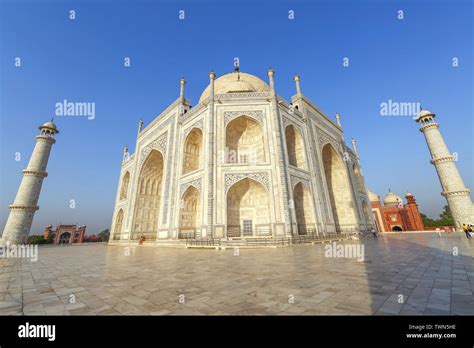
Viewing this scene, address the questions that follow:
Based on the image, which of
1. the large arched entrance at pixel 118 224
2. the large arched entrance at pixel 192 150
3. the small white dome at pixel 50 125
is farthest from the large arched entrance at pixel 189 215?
the small white dome at pixel 50 125

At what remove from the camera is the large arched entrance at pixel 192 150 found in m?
19.6

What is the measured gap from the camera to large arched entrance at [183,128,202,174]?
19625 millimetres

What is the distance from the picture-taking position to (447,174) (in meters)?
23.8

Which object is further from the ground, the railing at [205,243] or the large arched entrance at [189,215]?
the large arched entrance at [189,215]

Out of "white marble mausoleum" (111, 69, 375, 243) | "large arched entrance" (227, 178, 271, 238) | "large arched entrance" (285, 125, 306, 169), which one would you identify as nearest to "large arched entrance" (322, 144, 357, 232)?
"white marble mausoleum" (111, 69, 375, 243)

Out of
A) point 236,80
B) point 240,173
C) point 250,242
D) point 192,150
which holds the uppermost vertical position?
point 236,80

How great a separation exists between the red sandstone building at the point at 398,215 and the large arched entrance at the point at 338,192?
1933 centimetres

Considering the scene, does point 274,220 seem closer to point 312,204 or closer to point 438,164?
point 312,204

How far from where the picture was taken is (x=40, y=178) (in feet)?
81.7

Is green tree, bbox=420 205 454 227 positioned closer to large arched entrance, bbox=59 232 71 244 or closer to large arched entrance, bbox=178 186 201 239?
large arched entrance, bbox=178 186 201 239

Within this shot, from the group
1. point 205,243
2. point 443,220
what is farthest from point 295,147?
point 443,220

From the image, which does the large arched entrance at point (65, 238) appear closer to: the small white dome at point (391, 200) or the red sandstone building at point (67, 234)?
the red sandstone building at point (67, 234)

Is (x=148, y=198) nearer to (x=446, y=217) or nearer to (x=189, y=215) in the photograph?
(x=189, y=215)

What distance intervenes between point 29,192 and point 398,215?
54212 mm
